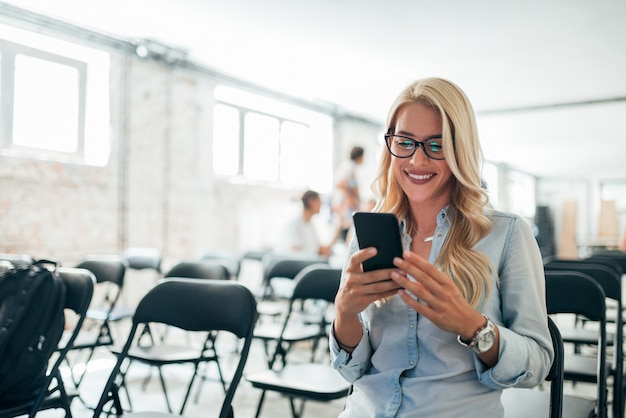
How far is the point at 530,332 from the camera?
1.32 metres

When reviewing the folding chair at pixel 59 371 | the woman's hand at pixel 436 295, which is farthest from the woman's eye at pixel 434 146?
the folding chair at pixel 59 371

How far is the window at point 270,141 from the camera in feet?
28.6

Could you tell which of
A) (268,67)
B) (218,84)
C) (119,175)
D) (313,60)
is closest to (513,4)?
(313,60)

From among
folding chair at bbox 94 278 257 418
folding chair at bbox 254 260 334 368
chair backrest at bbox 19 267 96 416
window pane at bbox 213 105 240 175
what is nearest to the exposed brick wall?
window pane at bbox 213 105 240 175

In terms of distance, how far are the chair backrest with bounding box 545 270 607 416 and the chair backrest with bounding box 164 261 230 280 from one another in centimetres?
214

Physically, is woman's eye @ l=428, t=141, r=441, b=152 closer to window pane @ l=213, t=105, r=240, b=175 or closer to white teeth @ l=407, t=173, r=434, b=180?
white teeth @ l=407, t=173, r=434, b=180

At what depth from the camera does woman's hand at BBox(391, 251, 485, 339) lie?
116 cm

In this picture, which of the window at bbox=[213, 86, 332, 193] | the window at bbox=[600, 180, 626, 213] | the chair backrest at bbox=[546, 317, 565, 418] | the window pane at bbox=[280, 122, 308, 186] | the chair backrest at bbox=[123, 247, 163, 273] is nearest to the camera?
the chair backrest at bbox=[546, 317, 565, 418]

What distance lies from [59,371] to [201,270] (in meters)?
1.54

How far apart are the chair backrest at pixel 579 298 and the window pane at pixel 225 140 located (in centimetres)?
669

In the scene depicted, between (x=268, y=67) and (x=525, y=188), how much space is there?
56.9 feet

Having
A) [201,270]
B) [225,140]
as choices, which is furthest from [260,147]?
[201,270]

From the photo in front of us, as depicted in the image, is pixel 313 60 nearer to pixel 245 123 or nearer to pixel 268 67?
pixel 268 67

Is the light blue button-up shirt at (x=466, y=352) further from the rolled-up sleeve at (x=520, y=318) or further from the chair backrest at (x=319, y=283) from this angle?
the chair backrest at (x=319, y=283)
